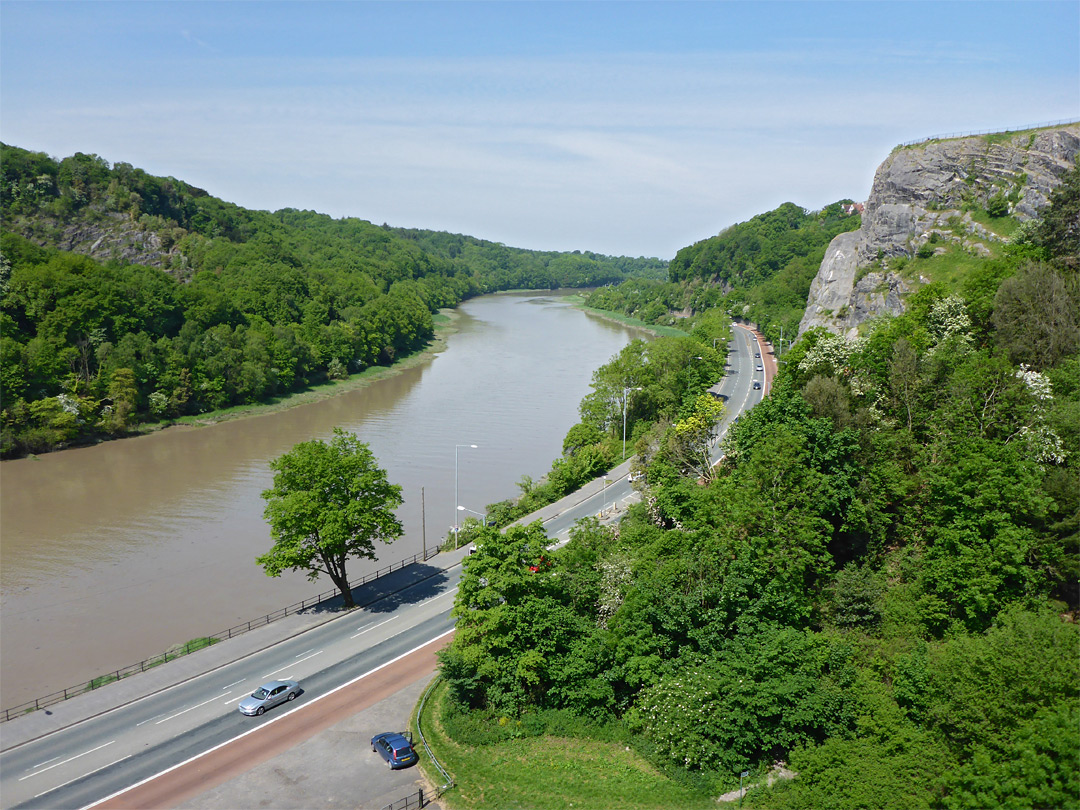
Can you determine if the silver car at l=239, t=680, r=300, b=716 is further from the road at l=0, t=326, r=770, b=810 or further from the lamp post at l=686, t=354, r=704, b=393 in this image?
the lamp post at l=686, t=354, r=704, b=393

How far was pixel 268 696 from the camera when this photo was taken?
26031 millimetres

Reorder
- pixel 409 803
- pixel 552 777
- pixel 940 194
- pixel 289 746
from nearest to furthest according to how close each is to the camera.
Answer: pixel 409 803 < pixel 552 777 < pixel 289 746 < pixel 940 194

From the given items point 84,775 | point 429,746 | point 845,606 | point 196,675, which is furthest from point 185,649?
point 845,606

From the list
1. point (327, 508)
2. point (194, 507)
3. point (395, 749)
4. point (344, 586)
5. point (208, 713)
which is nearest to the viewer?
point (395, 749)

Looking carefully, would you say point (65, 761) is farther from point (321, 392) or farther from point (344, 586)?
point (321, 392)

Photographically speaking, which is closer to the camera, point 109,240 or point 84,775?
point 84,775

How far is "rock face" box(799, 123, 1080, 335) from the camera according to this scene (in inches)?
2234

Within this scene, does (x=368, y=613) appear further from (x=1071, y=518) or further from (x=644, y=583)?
(x=1071, y=518)

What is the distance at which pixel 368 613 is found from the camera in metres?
33.4

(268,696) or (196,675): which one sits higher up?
(268,696)

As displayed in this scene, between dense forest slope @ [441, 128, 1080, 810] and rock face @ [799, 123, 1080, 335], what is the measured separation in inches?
1022

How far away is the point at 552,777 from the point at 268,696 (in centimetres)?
1085

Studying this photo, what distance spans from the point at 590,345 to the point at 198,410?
218 ft

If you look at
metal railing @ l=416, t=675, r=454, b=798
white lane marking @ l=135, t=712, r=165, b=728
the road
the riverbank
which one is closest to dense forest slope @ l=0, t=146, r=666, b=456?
the riverbank
